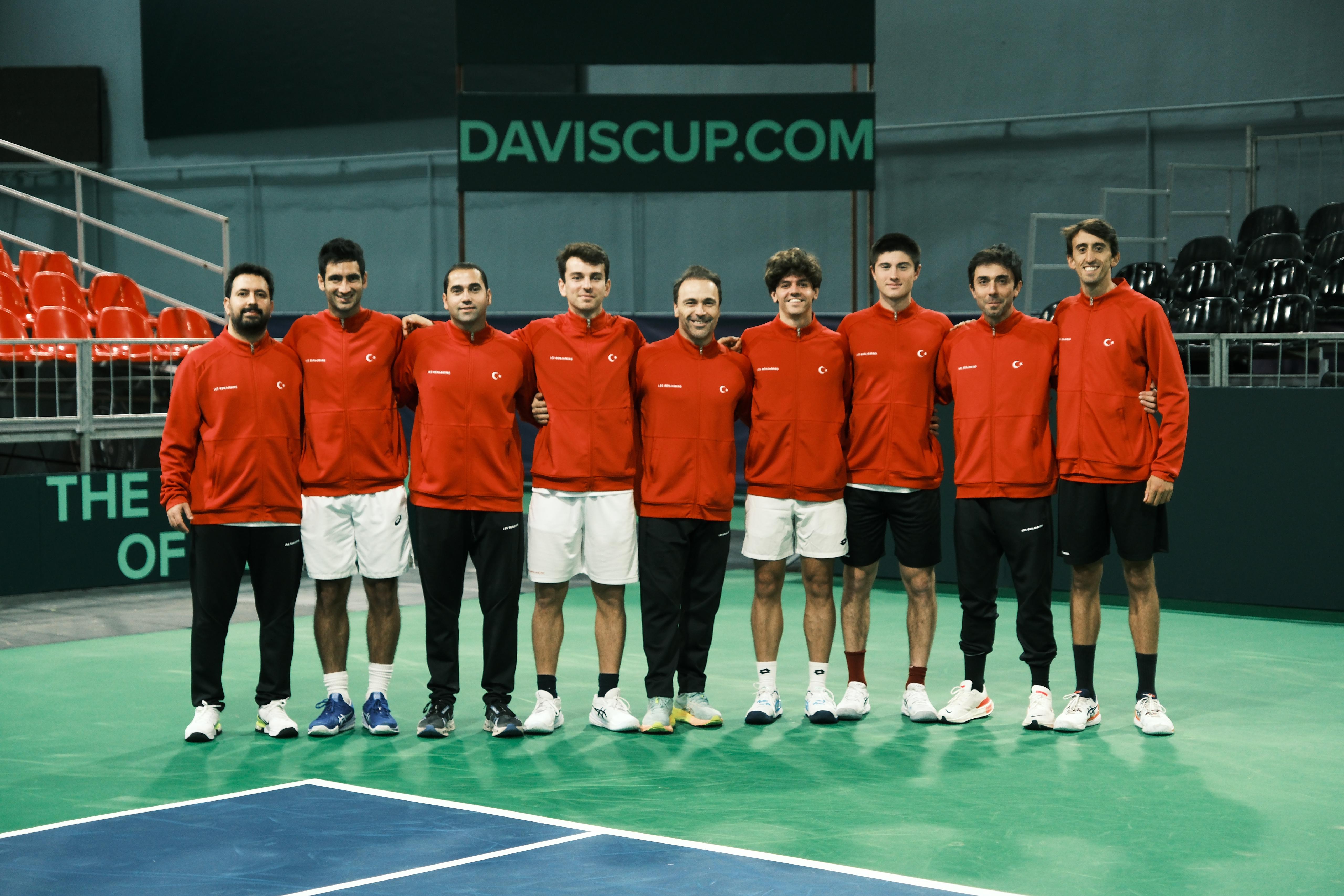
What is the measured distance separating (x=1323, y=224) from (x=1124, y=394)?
9966 millimetres

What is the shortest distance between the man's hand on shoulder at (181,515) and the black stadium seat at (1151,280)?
11.1 metres

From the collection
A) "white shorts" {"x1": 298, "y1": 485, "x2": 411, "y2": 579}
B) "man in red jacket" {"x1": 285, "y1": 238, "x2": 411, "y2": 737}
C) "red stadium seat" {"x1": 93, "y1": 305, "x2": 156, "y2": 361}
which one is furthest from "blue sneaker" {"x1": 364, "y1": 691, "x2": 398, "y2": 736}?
"red stadium seat" {"x1": 93, "y1": 305, "x2": 156, "y2": 361}

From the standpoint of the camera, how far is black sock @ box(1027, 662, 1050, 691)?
23.5 ft

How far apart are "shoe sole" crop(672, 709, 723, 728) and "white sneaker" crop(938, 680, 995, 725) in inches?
41.5

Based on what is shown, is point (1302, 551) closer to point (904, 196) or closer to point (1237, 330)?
point (1237, 330)

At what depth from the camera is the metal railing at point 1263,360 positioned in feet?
34.4

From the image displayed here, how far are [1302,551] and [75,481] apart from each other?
28.3 ft

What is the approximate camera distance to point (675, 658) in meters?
7.10

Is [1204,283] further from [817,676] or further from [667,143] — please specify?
[817,676]

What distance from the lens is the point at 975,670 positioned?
7.31 meters

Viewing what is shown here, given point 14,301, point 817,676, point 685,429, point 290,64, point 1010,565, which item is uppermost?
point 290,64

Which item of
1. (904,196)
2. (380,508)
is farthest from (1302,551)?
(904,196)

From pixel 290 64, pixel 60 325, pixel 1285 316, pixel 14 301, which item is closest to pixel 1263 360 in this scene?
pixel 1285 316

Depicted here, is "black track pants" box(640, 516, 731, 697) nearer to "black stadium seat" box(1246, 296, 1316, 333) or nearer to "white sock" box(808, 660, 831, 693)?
"white sock" box(808, 660, 831, 693)
